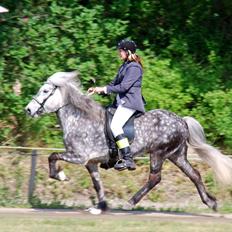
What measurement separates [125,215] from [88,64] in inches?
173

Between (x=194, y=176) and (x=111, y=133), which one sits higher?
(x=111, y=133)

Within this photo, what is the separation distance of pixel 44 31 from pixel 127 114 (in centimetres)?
435

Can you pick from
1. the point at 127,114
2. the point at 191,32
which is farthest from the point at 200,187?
the point at 191,32

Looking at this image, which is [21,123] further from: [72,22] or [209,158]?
[209,158]

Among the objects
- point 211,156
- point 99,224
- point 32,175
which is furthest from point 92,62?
point 99,224

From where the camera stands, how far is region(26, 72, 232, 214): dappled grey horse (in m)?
11.8

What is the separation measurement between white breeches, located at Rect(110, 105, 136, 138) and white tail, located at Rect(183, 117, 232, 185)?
3.56 ft

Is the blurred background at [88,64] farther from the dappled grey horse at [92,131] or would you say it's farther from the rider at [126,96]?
the rider at [126,96]

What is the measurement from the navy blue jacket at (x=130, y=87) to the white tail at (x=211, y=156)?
0.95m

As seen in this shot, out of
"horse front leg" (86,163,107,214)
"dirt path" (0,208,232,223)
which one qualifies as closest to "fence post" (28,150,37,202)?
"dirt path" (0,208,232,223)

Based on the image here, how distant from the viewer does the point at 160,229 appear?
34.1 ft

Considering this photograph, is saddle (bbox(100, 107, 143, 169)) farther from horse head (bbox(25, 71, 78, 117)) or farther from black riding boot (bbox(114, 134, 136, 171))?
horse head (bbox(25, 71, 78, 117))

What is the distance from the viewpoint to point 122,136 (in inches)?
457

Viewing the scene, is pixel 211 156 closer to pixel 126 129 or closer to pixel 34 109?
pixel 126 129
